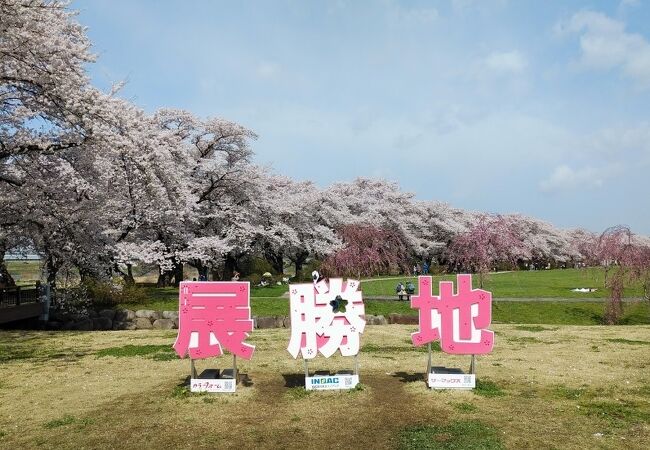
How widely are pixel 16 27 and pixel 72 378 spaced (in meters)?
10.4

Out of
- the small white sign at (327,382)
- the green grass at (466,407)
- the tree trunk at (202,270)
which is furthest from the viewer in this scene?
the tree trunk at (202,270)

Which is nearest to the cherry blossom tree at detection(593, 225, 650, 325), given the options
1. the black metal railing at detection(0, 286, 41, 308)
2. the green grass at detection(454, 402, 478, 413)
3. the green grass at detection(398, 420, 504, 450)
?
the green grass at detection(454, 402, 478, 413)

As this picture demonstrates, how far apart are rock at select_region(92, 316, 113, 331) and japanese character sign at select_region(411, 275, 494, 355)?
1706 centimetres

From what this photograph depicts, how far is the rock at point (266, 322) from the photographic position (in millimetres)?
22641

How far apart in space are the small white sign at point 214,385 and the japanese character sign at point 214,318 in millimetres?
553

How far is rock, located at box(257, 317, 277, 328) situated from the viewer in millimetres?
22641

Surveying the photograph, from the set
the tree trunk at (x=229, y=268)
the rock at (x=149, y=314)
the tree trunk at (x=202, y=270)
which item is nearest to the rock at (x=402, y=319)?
the rock at (x=149, y=314)

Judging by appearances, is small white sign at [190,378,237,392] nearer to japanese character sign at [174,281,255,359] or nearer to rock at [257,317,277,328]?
japanese character sign at [174,281,255,359]

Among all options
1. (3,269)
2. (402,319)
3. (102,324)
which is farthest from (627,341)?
(3,269)

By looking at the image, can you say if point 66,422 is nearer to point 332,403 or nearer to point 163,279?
point 332,403

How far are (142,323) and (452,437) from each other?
61.0 ft

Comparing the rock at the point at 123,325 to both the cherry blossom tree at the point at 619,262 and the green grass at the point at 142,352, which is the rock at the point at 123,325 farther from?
the cherry blossom tree at the point at 619,262

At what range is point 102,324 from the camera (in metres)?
23.6

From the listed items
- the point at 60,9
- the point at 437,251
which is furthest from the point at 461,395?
the point at 437,251
